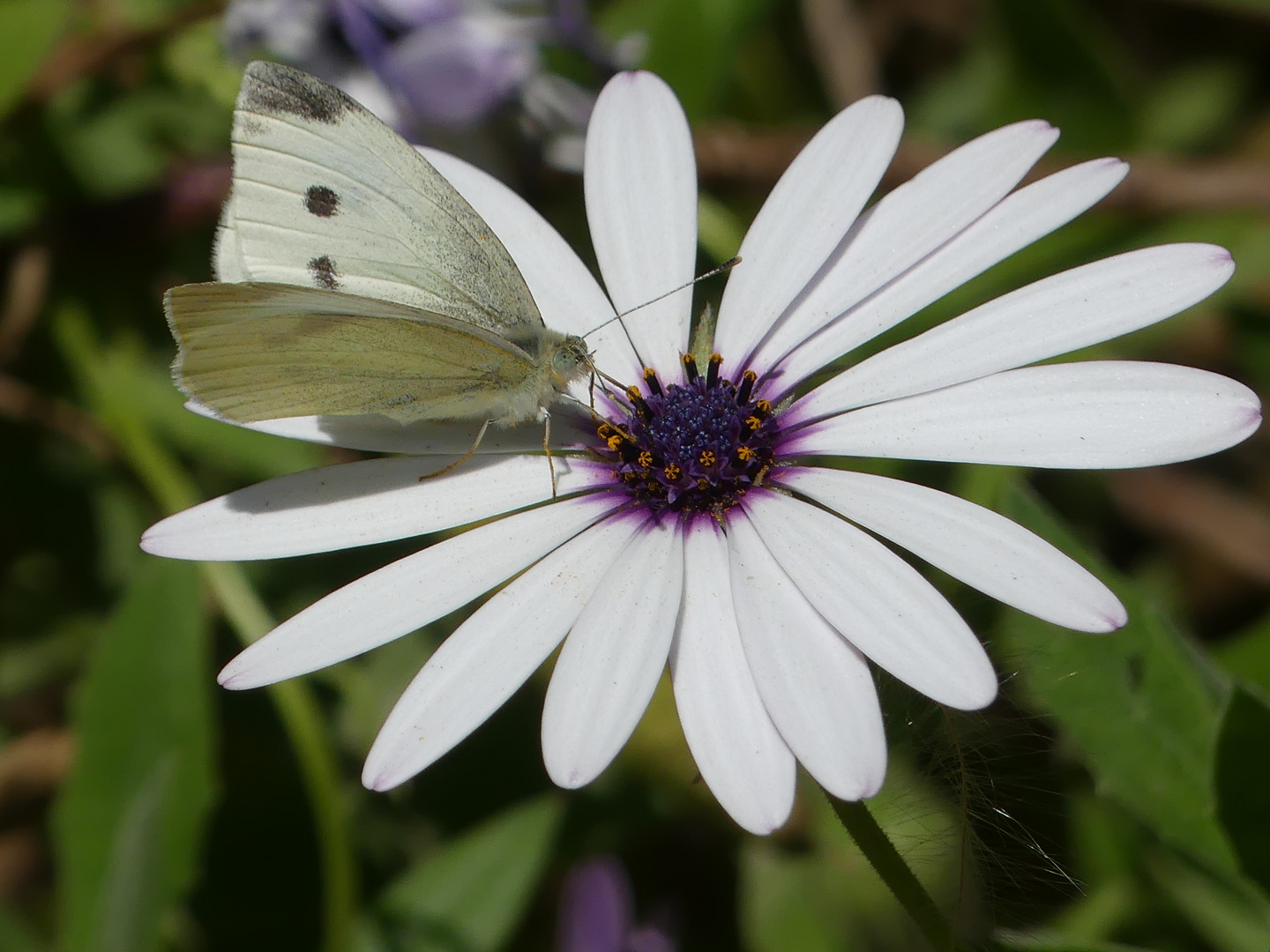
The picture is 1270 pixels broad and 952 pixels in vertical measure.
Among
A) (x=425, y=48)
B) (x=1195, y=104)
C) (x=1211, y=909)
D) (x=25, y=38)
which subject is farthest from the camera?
(x=1195, y=104)

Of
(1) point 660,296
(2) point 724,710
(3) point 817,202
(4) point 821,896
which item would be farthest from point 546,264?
(4) point 821,896

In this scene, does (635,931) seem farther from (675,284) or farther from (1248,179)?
(1248,179)

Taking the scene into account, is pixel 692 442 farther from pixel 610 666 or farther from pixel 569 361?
pixel 610 666

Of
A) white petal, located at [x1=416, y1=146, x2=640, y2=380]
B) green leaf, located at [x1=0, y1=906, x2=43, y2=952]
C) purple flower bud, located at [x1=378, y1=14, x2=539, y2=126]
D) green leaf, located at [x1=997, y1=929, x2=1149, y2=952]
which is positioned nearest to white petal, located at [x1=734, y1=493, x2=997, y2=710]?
green leaf, located at [x1=997, y1=929, x2=1149, y2=952]

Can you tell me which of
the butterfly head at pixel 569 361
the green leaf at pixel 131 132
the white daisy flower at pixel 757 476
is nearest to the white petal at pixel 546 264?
the white daisy flower at pixel 757 476

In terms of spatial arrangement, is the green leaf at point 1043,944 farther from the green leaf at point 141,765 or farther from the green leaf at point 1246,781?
the green leaf at point 141,765

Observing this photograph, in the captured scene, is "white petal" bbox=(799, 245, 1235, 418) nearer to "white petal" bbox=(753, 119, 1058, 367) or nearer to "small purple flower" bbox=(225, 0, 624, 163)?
"white petal" bbox=(753, 119, 1058, 367)
